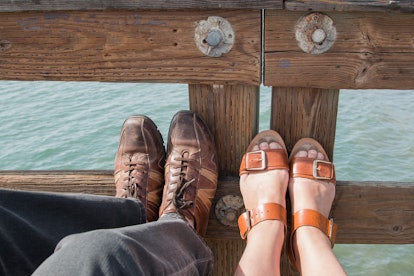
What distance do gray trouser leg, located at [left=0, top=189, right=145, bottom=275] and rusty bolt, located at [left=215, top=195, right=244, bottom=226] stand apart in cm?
62

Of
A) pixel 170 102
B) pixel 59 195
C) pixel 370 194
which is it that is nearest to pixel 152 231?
pixel 59 195

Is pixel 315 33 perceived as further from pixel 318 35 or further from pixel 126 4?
pixel 126 4

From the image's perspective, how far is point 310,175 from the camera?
74.1 inches

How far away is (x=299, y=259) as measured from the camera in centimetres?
172

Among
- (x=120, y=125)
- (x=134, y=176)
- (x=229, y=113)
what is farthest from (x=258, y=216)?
(x=120, y=125)

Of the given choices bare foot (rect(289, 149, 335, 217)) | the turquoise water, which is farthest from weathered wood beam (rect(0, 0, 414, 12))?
the turquoise water

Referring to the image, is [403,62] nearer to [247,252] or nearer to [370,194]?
[370,194]

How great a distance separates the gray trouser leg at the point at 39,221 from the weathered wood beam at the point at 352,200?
563 millimetres

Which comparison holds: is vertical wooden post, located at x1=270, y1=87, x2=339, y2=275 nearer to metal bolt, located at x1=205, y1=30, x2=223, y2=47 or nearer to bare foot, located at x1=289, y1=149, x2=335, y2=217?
bare foot, located at x1=289, y1=149, x2=335, y2=217

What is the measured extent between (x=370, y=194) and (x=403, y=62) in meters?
0.56

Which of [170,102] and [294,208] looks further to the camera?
[170,102]

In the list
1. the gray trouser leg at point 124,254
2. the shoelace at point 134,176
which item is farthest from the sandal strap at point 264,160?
the gray trouser leg at point 124,254

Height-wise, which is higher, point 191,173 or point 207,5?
point 207,5

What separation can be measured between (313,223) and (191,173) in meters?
→ 0.55
